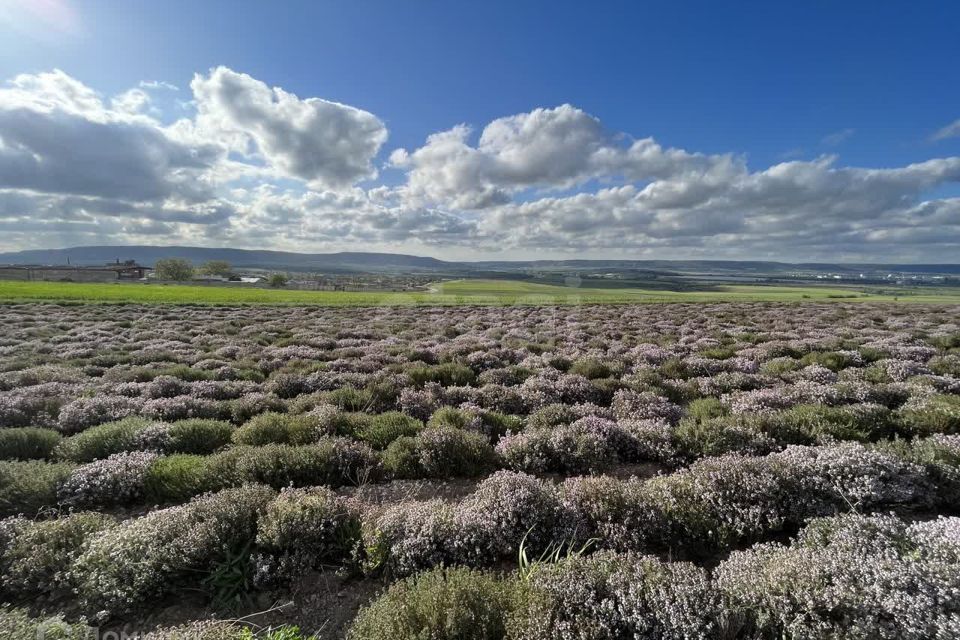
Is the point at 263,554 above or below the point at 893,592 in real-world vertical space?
below

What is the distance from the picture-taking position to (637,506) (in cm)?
454

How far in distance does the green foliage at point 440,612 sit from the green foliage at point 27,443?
23.1 feet

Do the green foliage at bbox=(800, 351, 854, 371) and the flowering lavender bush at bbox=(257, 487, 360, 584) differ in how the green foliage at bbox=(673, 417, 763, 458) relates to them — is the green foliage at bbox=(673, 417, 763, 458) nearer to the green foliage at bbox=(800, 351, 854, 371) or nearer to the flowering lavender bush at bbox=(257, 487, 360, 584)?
the flowering lavender bush at bbox=(257, 487, 360, 584)

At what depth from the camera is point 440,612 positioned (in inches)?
121

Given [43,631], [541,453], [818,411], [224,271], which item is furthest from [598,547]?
[224,271]

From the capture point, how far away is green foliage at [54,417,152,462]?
636cm

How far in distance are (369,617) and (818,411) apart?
8.32 meters

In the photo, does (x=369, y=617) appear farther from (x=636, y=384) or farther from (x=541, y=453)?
(x=636, y=384)

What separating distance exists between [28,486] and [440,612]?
5.79 m

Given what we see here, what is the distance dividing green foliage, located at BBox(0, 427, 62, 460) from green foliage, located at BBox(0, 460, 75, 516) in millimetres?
1255

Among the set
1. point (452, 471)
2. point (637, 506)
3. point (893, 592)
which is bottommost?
point (452, 471)

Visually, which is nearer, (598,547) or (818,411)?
(598,547)

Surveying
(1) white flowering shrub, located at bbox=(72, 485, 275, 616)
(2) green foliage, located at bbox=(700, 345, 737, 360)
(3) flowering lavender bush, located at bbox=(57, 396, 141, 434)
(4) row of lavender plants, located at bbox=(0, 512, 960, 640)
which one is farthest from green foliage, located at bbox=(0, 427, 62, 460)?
(2) green foliage, located at bbox=(700, 345, 737, 360)

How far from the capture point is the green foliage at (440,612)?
2.98 m
